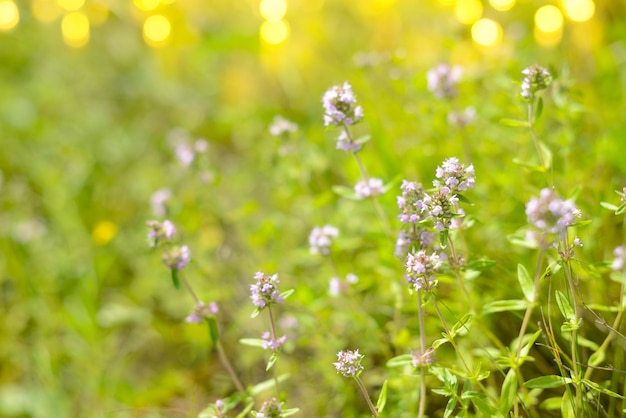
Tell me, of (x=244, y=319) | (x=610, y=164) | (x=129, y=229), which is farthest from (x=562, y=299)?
(x=129, y=229)

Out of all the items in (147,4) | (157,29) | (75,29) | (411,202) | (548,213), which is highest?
(75,29)

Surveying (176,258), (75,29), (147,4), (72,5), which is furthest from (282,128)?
(72,5)

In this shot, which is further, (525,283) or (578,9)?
(578,9)

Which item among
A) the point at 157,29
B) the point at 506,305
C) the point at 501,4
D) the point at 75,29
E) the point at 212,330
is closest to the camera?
the point at 506,305

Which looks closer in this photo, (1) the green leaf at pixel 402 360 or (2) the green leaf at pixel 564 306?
(2) the green leaf at pixel 564 306

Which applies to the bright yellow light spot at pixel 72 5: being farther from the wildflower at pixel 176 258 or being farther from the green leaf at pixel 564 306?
the green leaf at pixel 564 306

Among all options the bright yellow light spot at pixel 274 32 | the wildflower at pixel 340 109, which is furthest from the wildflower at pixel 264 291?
the bright yellow light spot at pixel 274 32

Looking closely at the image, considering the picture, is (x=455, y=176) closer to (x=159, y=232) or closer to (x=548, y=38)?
(x=159, y=232)

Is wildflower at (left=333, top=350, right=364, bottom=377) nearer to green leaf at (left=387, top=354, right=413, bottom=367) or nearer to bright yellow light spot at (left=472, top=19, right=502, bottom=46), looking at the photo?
green leaf at (left=387, top=354, right=413, bottom=367)

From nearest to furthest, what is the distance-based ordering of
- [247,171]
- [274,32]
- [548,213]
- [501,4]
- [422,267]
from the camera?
1. [548,213]
2. [422,267]
3. [501,4]
4. [247,171]
5. [274,32]
